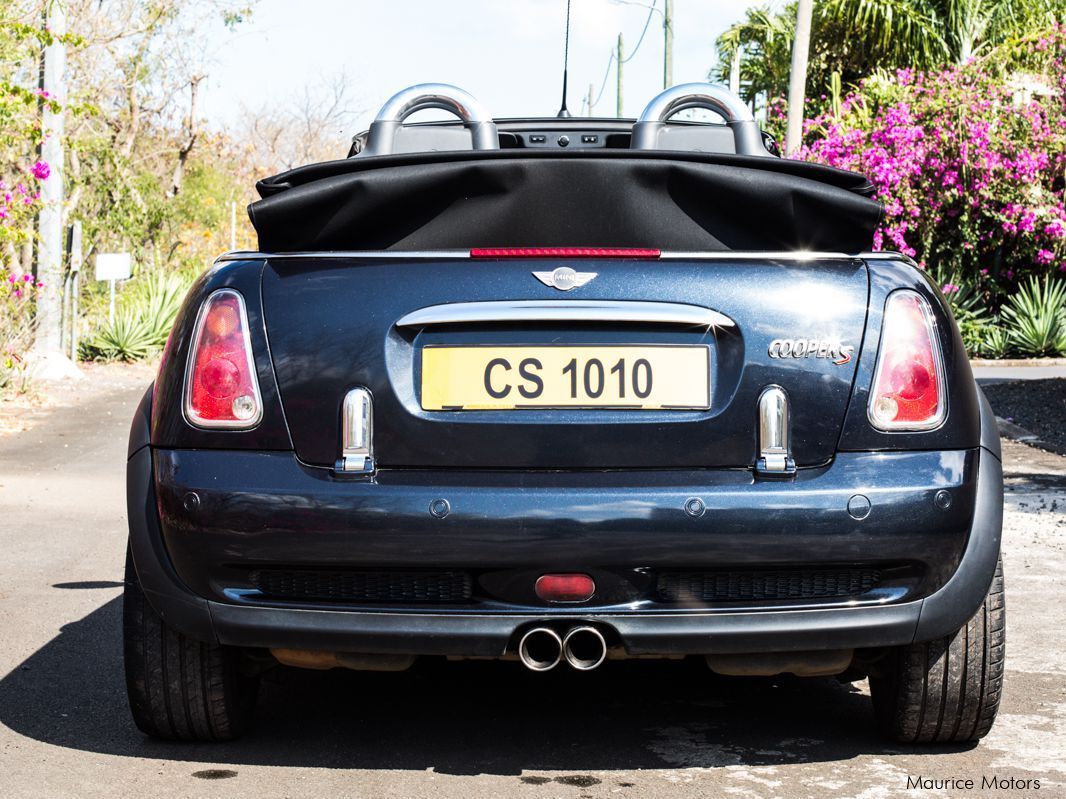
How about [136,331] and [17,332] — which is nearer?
[17,332]

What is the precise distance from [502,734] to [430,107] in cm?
203

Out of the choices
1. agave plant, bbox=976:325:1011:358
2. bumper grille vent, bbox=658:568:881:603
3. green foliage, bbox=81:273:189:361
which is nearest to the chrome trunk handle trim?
bumper grille vent, bbox=658:568:881:603

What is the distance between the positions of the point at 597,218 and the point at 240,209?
41034mm

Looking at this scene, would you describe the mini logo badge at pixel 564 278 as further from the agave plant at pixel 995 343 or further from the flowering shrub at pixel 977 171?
the flowering shrub at pixel 977 171

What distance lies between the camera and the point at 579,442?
10.2 feet

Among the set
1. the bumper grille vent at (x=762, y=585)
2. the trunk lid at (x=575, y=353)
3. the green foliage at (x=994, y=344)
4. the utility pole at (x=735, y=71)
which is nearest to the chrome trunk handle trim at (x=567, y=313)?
the trunk lid at (x=575, y=353)

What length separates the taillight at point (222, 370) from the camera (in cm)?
320

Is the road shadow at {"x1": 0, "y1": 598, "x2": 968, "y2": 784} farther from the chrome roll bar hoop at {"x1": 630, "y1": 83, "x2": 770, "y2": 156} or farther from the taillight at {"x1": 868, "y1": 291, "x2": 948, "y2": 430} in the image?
the chrome roll bar hoop at {"x1": 630, "y1": 83, "x2": 770, "y2": 156}

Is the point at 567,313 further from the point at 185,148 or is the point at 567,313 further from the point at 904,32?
the point at 904,32

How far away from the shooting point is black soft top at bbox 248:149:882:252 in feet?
→ 10.9

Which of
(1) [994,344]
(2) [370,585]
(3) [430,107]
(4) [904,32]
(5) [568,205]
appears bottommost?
(1) [994,344]

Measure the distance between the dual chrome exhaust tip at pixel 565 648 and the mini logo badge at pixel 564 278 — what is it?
28.6 inches

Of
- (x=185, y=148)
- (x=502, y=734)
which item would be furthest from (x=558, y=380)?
(x=185, y=148)

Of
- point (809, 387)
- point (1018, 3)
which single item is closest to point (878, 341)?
point (809, 387)
